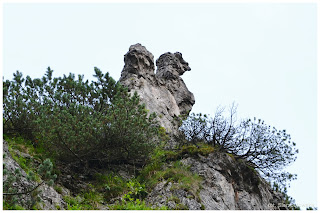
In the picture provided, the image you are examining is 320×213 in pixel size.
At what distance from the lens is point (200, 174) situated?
12.4 meters

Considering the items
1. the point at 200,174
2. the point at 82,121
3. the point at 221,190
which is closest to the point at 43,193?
the point at 82,121

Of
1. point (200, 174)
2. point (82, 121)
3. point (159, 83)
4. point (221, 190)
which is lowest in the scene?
point (221, 190)

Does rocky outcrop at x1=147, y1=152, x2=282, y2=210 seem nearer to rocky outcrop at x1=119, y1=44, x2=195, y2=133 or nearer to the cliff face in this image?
the cliff face

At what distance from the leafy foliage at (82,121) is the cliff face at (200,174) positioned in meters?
2.02

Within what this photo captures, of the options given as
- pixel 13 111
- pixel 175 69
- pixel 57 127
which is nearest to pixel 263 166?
pixel 57 127

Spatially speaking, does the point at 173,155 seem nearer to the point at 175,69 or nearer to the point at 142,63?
the point at 142,63

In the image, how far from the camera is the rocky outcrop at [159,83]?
19919 mm

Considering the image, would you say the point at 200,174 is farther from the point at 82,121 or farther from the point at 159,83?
the point at 159,83

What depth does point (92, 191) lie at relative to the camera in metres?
10.7

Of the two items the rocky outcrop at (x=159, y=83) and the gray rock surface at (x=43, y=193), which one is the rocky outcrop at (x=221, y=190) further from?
the rocky outcrop at (x=159, y=83)

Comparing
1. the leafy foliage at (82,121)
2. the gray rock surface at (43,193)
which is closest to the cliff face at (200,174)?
the leafy foliage at (82,121)

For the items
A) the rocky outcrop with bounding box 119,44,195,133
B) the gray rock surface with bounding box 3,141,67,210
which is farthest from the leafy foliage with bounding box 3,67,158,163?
the rocky outcrop with bounding box 119,44,195,133

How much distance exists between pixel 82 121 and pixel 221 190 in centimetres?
572

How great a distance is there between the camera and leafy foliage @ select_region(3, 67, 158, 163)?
10664mm
